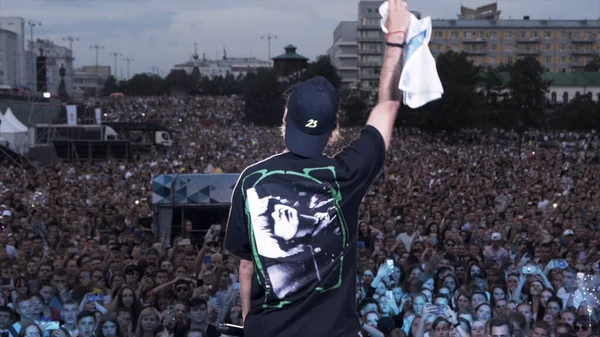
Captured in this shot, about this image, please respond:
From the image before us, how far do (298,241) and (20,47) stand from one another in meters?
104

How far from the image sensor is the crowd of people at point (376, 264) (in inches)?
287

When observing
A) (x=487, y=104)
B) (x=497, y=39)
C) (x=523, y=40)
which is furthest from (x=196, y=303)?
(x=523, y=40)

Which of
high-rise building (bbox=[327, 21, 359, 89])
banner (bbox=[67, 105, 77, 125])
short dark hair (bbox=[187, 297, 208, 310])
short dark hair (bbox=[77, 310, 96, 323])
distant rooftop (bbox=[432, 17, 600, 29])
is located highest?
distant rooftop (bbox=[432, 17, 600, 29])

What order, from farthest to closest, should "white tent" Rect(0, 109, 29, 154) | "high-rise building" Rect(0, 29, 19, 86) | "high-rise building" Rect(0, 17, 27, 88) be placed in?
"high-rise building" Rect(0, 17, 27, 88) < "high-rise building" Rect(0, 29, 19, 86) < "white tent" Rect(0, 109, 29, 154)

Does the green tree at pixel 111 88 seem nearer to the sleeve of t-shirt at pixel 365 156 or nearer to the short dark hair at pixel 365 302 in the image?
the short dark hair at pixel 365 302

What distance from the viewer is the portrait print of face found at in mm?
2375

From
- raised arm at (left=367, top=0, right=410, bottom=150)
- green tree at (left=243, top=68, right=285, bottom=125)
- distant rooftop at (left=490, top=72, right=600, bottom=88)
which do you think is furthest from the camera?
distant rooftop at (left=490, top=72, right=600, bottom=88)

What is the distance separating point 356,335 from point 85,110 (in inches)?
2204

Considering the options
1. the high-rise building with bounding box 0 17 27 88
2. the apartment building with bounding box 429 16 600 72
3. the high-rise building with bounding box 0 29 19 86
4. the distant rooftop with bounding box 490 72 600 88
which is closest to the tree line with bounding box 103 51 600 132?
the distant rooftop with bounding box 490 72 600 88

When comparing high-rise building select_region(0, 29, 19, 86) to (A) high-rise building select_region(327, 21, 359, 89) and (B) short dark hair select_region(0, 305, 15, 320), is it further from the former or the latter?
(B) short dark hair select_region(0, 305, 15, 320)

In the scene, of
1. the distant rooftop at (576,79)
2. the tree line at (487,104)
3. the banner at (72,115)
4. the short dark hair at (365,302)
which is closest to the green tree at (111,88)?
the distant rooftop at (576,79)

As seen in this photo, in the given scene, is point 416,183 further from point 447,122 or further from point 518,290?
point 447,122

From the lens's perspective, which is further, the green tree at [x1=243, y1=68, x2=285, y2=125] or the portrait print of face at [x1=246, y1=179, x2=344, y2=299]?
the green tree at [x1=243, y1=68, x2=285, y2=125]

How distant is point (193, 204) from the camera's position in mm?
14523
